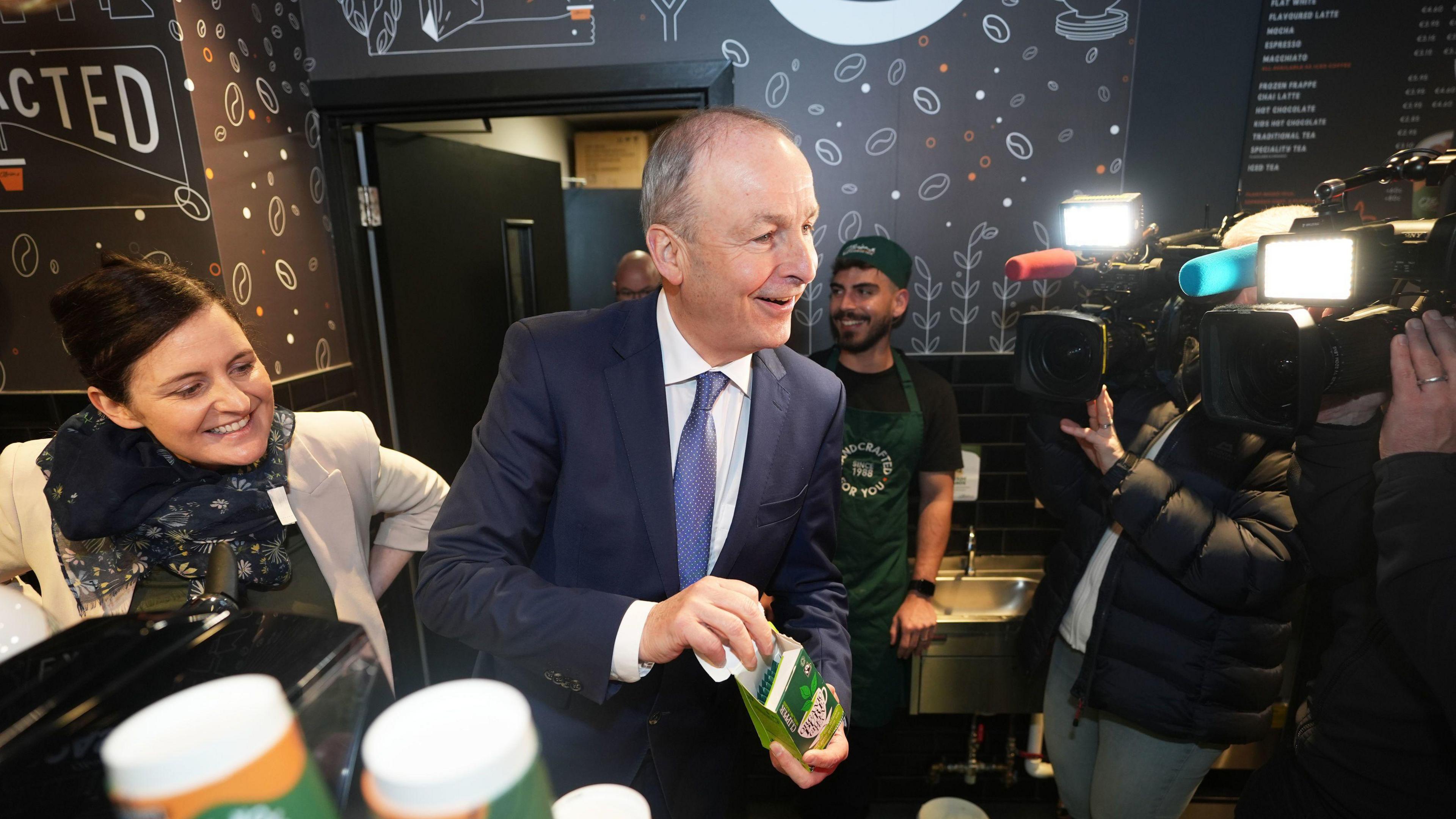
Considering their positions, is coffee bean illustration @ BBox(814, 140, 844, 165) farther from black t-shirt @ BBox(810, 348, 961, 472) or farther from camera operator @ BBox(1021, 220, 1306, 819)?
camera operator @ BBox(1021, 220, 1306, 819)

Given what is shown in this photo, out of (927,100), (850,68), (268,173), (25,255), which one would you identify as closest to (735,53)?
(850,68)

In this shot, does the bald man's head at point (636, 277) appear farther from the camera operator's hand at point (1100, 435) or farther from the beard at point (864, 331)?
the camera operator's hand at point (1100, 435)

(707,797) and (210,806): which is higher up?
(210,806)

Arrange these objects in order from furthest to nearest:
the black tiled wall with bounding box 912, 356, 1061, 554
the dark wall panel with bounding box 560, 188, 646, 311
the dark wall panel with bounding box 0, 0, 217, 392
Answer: the dark wall panel with bounding box 560, 188, 646, 311 → the black tiled wall with bounding box 912, 356, 1061, 554 → the dark wall panel with bounding box 0, 0, 217, 392

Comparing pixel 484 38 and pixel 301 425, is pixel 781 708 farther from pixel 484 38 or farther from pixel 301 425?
pixel 484 38

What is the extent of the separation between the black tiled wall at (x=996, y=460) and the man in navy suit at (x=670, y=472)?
137 centimetres

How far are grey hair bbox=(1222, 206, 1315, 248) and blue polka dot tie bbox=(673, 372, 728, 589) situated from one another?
117 cm

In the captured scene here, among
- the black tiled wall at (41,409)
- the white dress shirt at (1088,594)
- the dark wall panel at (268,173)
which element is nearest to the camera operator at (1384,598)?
the white dress shirt at (1088,594)

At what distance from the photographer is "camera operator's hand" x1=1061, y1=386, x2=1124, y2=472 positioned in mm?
1590

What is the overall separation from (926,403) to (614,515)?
1455 millimetres

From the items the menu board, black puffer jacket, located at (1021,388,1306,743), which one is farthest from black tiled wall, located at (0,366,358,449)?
the menu board

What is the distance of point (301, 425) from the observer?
1495mm

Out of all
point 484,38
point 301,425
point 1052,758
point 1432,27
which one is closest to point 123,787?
point 301,425

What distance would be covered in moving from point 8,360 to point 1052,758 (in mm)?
3308
